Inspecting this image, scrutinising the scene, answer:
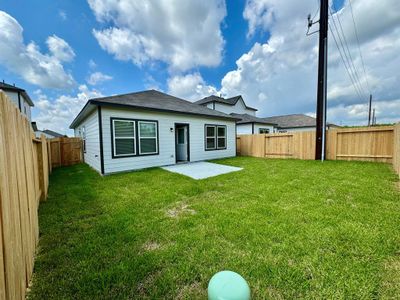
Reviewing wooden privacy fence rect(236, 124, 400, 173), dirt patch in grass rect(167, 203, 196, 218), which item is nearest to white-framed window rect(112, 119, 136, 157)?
dirt patch in grass rect(167, 203, 196, 218)

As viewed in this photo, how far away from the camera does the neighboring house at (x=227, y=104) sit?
74.4 feet

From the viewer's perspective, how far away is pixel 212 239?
8.66ft

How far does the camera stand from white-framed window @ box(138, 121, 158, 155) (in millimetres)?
8438

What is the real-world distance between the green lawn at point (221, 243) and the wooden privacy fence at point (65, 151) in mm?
7971

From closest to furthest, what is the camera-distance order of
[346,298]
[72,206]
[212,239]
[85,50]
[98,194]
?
[346,298]
[212,239]
[72,206]
[98,194]
[85,50]

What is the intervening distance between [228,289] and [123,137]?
7700mm

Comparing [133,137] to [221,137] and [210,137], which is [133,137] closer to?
[210,137]

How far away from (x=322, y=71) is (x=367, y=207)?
8.63 m

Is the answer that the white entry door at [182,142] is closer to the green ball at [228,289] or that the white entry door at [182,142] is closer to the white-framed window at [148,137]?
the white-framed window at [148,137]

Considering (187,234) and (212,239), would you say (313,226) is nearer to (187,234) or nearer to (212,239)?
(212,239)

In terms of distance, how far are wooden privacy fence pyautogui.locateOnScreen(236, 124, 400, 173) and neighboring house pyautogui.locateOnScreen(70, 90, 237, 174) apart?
3048 mm

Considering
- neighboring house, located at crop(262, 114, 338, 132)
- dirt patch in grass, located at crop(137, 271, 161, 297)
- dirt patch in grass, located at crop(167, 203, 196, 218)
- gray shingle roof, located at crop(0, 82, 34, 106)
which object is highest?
gray shingle roof, located at crop(0, 82, 34, 106)

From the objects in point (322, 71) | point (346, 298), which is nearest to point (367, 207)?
point (346, 298)

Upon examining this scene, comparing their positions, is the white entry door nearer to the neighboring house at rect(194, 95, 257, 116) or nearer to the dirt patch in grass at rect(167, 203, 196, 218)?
the dirt patch in grass at rect(167, 203, 196, 218)
